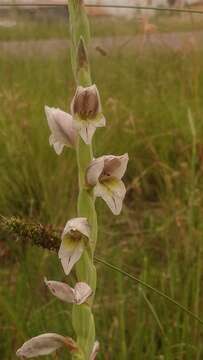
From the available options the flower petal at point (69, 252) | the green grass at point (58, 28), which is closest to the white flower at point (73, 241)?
the flower petal at point (69, 252)

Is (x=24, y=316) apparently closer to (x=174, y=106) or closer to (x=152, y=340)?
(x=152, y=340)

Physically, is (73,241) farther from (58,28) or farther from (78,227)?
(58,28)

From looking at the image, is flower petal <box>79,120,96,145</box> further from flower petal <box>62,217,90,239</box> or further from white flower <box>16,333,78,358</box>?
white flower <box>16,333,78,358</box>

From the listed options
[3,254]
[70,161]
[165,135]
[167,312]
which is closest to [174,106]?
[165,135]

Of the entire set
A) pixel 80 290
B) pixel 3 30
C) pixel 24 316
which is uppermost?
pixel 80 290

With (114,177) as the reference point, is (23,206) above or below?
below

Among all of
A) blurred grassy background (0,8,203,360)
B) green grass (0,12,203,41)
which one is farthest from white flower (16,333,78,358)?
green grass (0,12,203,41)
